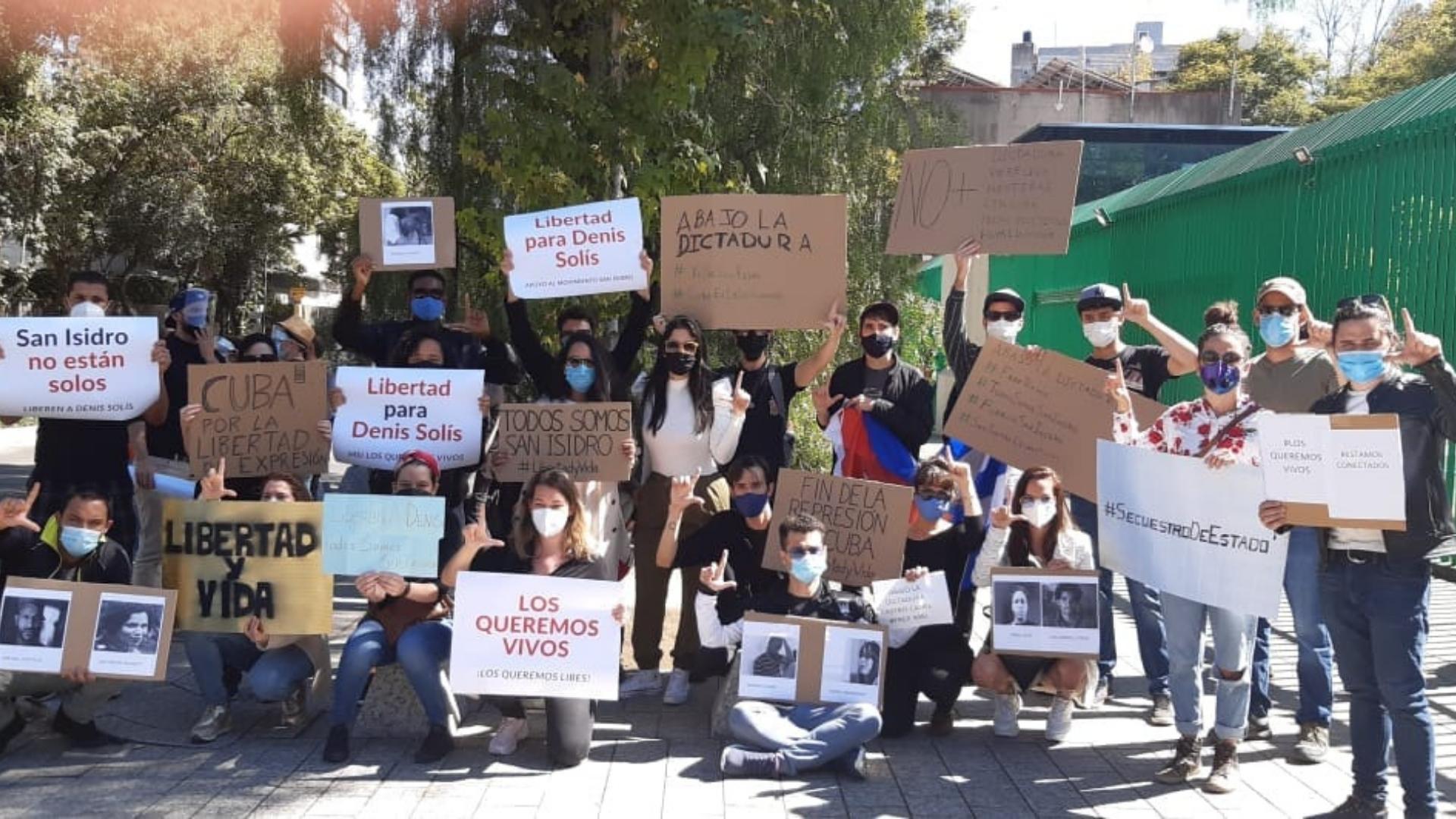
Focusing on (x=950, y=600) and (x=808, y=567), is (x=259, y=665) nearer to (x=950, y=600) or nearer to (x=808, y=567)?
(x=808, y=567)

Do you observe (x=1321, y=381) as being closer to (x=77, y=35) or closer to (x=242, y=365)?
(x=242, y=365)

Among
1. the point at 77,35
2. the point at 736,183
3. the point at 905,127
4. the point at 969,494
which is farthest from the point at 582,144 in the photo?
the point at 77,35

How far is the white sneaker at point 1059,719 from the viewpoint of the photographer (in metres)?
6.25

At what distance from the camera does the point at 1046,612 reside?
6152 millimetres

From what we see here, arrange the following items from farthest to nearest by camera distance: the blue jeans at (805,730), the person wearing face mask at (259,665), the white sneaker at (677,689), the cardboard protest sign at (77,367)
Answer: the white sneaker at (677,689) < the cardboard protest sign at (77,367) < the person wearing face mask at (259,665) < the blue jeans at (805,730)

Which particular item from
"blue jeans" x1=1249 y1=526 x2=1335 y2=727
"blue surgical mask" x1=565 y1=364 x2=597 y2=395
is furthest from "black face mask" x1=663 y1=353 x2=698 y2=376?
"blue jeans" x1=1249 y1=526 x2=1335 y2=727

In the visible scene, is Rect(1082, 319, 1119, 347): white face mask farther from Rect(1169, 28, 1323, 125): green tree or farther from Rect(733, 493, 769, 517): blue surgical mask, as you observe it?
Rect(1169, 28, 1323, 125): green tree

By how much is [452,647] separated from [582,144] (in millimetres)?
3876

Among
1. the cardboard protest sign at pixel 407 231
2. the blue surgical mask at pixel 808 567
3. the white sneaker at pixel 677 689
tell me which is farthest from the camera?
the cardboard protest sign at pixel 407 231

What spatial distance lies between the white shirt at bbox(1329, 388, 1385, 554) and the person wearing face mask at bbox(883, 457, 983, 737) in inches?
78.6

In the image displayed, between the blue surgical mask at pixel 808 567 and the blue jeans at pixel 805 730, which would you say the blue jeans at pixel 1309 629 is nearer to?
the blue jeans at pixel 805 730

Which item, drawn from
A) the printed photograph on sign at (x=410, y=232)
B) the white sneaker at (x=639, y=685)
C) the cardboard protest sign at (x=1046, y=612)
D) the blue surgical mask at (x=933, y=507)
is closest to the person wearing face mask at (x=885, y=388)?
the blue surgical mask at (x=933, y=507)

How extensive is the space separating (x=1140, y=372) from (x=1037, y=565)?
1.24m

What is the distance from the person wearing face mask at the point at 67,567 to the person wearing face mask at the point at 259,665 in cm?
40
